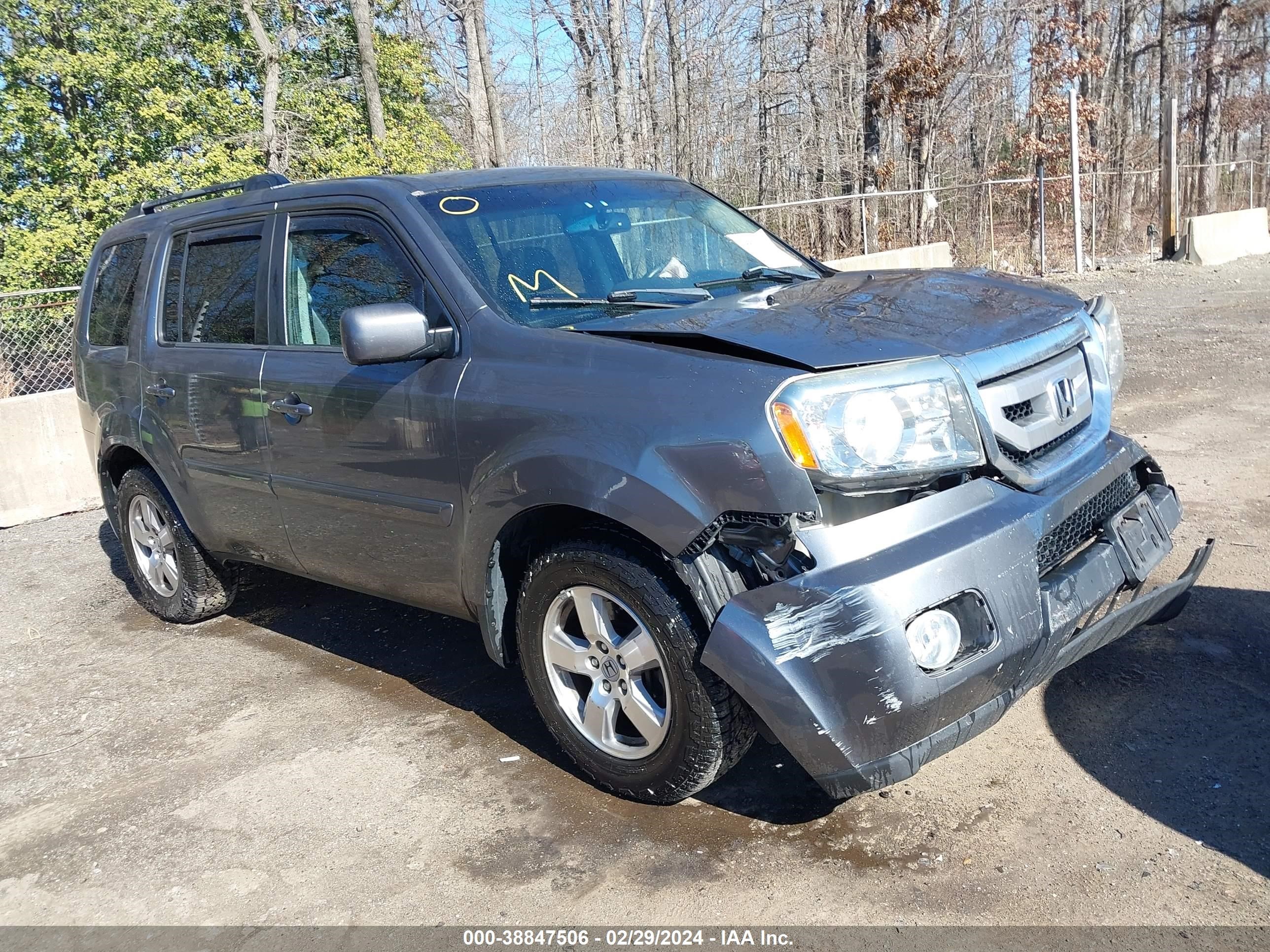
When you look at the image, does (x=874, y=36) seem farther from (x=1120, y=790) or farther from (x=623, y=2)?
(x=1120, y=790)

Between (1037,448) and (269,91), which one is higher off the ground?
(269,91)

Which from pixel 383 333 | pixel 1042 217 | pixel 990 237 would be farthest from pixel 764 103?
pixel 383 333

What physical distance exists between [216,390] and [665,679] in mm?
2563

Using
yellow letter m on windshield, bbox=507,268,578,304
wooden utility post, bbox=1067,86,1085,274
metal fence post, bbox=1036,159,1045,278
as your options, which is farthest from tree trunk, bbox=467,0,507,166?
yellow letter m on windshield, bbox=507,268,578,304

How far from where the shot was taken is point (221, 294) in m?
4.72

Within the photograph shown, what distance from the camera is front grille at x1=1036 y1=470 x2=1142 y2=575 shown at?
3.04 m

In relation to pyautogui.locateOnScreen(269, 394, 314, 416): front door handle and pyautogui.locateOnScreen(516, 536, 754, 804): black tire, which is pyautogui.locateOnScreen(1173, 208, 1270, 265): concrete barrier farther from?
pyautogui.locateOnScreen(516, 536, 754, 804): black tire

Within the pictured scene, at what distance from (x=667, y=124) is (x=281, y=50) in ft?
28.9

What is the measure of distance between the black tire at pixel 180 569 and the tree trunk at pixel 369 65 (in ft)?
51.9

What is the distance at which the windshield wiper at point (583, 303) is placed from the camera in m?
3.64

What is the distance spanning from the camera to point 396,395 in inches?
148

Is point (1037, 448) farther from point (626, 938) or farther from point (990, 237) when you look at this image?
point (990, 237)

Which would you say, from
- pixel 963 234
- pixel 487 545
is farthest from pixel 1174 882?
pixel 963 234

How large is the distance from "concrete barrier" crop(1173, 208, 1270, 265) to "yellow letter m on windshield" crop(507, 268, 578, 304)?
1872 cm
